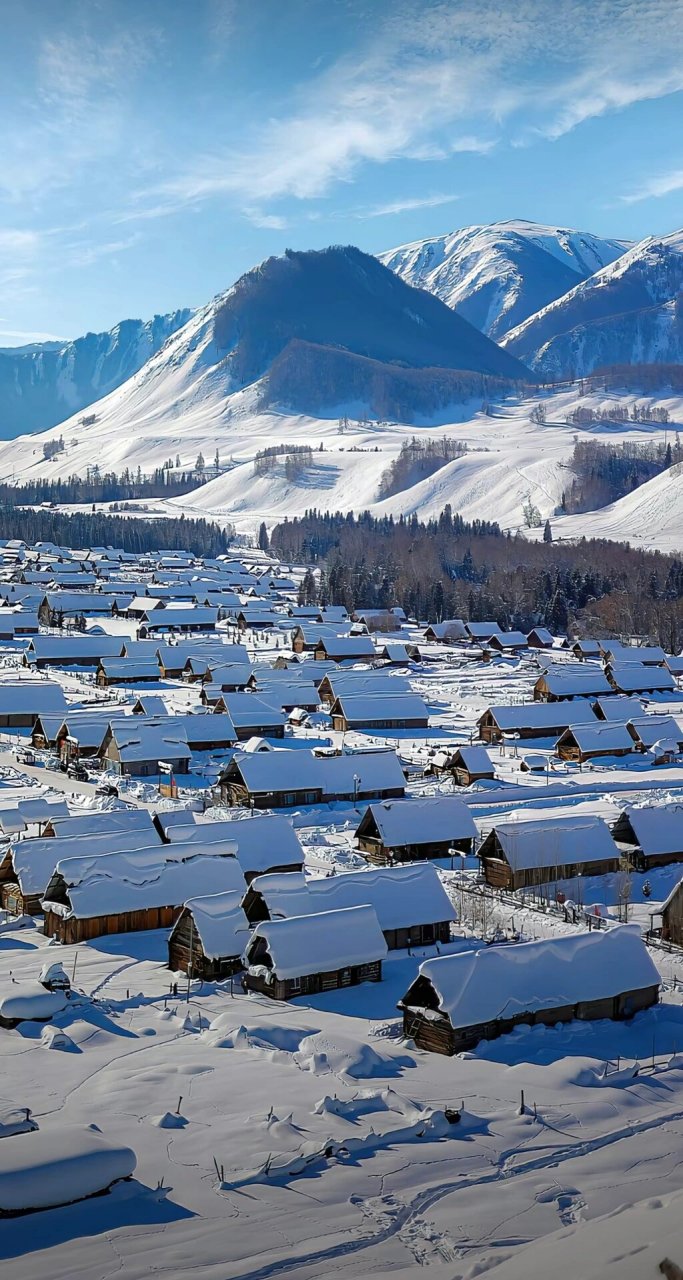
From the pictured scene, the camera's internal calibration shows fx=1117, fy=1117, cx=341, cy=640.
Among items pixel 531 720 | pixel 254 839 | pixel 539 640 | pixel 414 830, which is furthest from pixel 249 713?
pixel 539 640

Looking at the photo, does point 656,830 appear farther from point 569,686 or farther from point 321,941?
point 569,686

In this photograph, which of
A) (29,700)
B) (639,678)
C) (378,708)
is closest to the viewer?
(29,700)

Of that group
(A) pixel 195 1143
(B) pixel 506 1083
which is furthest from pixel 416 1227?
(B) pixel 506 1083

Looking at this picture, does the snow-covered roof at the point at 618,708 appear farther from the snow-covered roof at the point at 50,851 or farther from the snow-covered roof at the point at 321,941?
the snow-covered roof at the point at 321,941

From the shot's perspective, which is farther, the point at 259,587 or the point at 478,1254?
the point at 259,587

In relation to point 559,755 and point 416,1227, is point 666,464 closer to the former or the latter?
point 559,755

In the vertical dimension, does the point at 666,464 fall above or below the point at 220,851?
above

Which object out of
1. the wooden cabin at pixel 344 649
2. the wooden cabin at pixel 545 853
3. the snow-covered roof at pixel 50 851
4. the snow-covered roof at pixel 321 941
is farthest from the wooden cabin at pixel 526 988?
the wooden cabin at pixel 344 649
